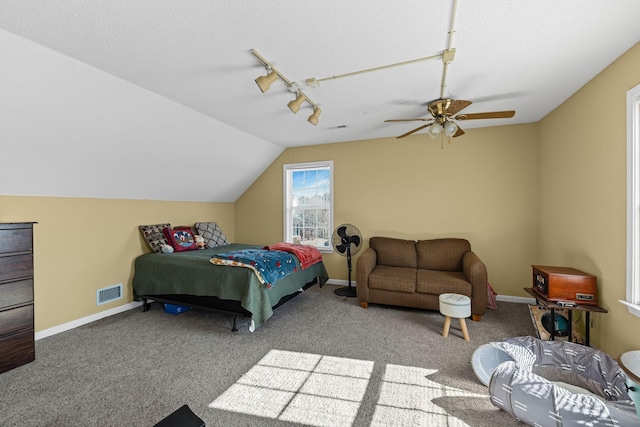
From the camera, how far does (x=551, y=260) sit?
349 centimetres

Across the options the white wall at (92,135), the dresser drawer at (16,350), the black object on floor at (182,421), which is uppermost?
the white wall at (92,135)

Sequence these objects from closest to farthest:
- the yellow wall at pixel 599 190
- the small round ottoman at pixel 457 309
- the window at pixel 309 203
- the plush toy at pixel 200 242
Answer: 1. the yellow wall at pixel 599 190
2. the small round ottoman at pixel 457 309
3. the plush toy at pixel 200 242
4. the window at pixel 309 203

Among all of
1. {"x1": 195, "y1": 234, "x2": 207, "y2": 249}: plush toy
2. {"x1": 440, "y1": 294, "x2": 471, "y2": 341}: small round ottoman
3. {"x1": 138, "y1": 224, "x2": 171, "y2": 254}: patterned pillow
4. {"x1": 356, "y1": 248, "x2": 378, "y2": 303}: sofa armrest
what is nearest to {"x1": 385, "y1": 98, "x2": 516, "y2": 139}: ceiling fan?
{"x1": 440, "y1": 294, "x2": 471, "y2": 341}: small round ottoman

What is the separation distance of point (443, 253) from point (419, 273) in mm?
561

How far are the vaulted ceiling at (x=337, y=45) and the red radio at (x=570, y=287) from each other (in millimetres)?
1782

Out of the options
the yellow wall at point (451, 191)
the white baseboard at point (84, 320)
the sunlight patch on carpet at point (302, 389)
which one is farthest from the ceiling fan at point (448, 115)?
the white baseboard at point (84, 320)

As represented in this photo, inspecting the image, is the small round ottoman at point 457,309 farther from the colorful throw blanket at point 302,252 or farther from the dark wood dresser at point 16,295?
the dark wood dresser at point 16,295

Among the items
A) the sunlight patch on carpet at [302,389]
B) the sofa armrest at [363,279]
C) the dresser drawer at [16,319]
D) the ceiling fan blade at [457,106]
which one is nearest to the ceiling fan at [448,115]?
the ceiling fan blade at [457,106]

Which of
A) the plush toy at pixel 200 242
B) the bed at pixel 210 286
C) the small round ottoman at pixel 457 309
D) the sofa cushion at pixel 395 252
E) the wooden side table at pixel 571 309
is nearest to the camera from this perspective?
the wooden side table at pixel 571 309

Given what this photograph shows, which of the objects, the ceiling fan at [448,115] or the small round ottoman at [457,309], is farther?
the small round ottoman at [457,309]

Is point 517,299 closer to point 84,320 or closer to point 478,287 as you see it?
point 478,287

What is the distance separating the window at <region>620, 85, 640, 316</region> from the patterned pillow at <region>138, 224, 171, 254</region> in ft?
15.8

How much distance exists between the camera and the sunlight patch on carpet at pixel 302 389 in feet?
6.03

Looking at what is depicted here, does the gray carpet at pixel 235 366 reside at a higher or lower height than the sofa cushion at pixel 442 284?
lower
